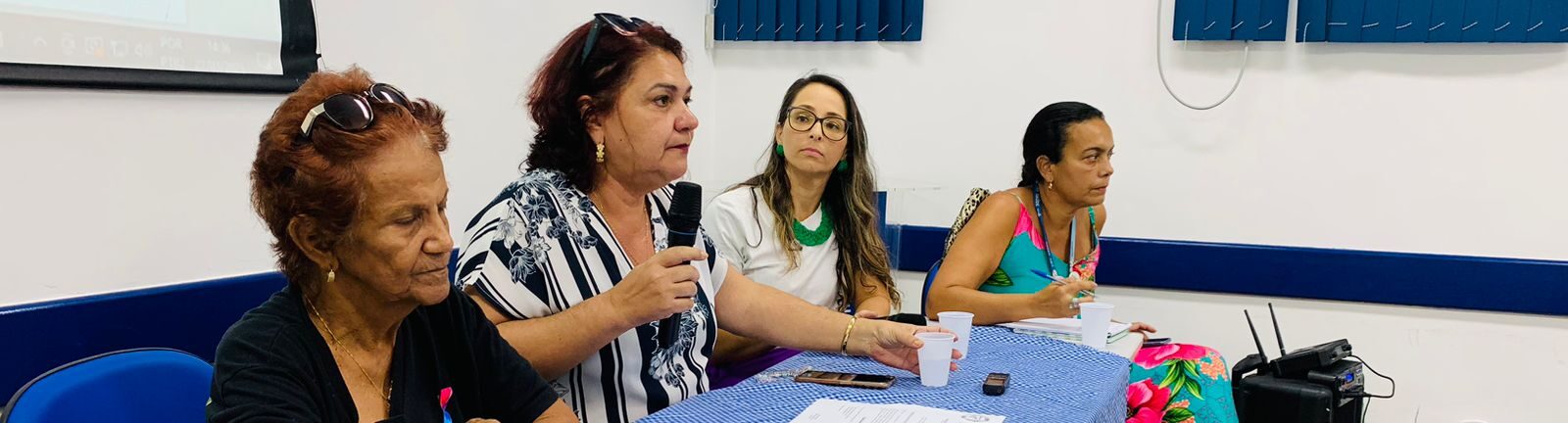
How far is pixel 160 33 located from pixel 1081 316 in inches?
81.8

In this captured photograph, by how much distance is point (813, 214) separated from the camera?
324 centimetres

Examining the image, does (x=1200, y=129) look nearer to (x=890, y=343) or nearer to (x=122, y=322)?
(x=890, y=343)

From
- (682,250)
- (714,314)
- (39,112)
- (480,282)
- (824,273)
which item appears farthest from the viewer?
(824,273)

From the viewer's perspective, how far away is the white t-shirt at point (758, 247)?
3100 mm

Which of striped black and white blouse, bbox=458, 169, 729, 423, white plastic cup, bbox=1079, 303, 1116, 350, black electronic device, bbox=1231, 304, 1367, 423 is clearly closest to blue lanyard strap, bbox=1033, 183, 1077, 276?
black electronic device, bbox=1231, 304, 1367, 423

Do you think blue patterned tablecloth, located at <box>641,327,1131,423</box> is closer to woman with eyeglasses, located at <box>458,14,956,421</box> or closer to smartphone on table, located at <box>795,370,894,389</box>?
smartphone on table, located at <box>795,370,894,389</box>

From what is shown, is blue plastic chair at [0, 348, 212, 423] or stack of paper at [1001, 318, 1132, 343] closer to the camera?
blue plastic chair at [0, 348, 212, 423]

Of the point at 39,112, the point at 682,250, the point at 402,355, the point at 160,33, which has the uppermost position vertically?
the point at 160,33

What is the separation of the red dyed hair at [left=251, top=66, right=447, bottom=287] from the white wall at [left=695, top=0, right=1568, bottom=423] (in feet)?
9.89

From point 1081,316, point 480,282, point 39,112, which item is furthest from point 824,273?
point 39,112

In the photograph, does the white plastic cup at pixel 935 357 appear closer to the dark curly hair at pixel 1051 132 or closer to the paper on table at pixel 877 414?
the paper on table at pixel 877 414

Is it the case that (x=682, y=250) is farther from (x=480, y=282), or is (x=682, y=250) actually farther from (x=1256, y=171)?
(x=1256, y=171)

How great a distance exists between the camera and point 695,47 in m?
4.52

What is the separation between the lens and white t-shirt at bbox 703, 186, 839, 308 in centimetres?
310
